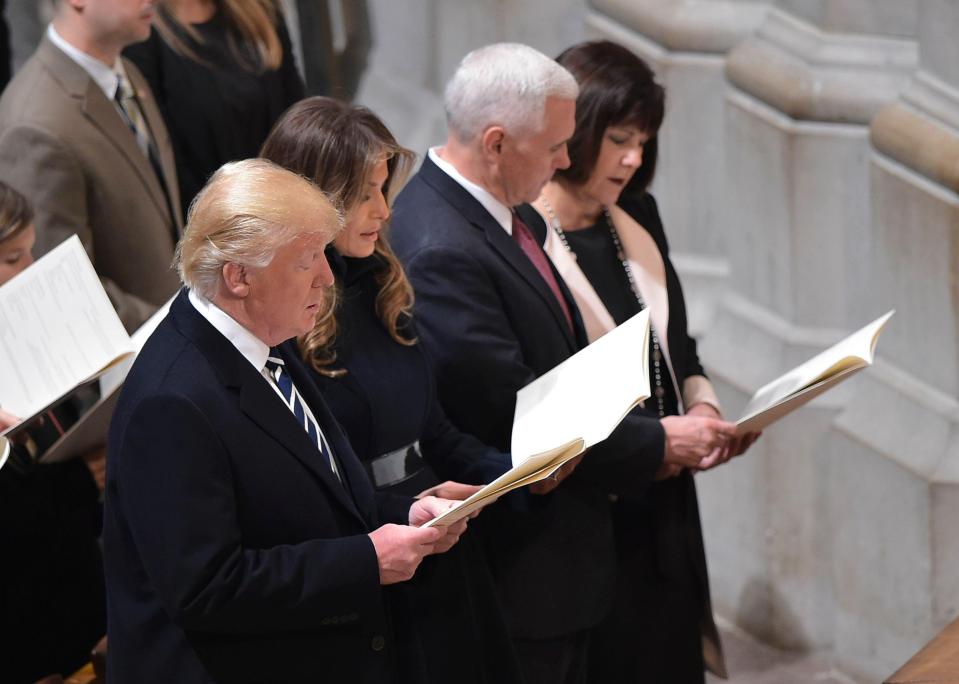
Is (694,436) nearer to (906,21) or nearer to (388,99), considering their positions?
(906,21)

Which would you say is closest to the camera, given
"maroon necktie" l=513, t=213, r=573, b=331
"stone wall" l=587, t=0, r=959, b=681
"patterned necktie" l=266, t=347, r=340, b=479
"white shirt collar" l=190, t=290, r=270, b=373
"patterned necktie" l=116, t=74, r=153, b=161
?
"white shirt collar" l=190, t=290, r=270, b=373

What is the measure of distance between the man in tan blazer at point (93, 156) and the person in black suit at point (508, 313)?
923mm

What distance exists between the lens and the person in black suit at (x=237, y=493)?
204 cm

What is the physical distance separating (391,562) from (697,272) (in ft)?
8.67

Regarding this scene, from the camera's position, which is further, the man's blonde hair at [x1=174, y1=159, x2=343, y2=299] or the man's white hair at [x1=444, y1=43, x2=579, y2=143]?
the man's white hair at [x1=444, y1=43, x2=579, y2=143]

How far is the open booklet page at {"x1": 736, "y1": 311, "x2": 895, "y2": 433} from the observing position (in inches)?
112

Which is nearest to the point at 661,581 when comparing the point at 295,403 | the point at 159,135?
the point at 295,403

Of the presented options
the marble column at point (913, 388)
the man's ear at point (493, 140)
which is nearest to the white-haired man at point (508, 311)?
the man's ear at point (493, 140)

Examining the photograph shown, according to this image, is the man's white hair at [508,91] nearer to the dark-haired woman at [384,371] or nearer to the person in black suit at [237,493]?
the dark-haired woman at [384,371]

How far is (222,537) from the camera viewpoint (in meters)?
2.04

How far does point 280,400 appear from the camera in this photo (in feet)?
7.18

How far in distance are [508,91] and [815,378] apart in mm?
867

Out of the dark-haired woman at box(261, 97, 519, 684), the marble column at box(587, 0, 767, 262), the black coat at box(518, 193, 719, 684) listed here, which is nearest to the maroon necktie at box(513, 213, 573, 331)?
the black coat at box(518, 193, 719, 684)

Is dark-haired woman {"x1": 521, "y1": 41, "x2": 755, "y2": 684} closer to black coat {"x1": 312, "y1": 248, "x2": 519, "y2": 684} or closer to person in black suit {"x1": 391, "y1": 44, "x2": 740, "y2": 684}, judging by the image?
person in black suit {"x1": 391, "y1": 44, "x2": 740, "y2": 684}
